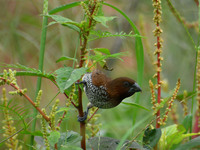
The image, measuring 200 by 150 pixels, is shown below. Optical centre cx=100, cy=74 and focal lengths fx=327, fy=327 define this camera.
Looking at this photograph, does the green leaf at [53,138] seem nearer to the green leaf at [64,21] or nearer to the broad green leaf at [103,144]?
the broad green leaf at [103,144]

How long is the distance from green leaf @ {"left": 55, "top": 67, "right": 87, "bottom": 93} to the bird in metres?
0.35

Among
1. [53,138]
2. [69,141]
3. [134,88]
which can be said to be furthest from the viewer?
[134,88]

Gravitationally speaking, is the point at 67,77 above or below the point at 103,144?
above

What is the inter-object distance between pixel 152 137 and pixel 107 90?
0.47 m

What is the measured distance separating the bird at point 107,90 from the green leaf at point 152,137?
1.06ft

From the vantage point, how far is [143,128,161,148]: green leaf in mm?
846

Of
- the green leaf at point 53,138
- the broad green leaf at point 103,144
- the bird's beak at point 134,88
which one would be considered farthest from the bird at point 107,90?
the green leaf at point 53,138

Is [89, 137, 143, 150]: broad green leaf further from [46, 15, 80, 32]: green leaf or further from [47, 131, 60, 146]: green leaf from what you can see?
[46, 15, 80, 32]: green leaf

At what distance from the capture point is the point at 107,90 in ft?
4.30

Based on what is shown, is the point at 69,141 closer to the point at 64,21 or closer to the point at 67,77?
the point at 67,77

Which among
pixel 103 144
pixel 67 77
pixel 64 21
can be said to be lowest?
pixel 103 144

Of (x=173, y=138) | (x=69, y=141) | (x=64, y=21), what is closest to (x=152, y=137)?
(x=173, y=138)

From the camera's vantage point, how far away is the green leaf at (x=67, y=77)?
800mm

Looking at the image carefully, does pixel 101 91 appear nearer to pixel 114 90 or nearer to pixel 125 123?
pixel 114 90
